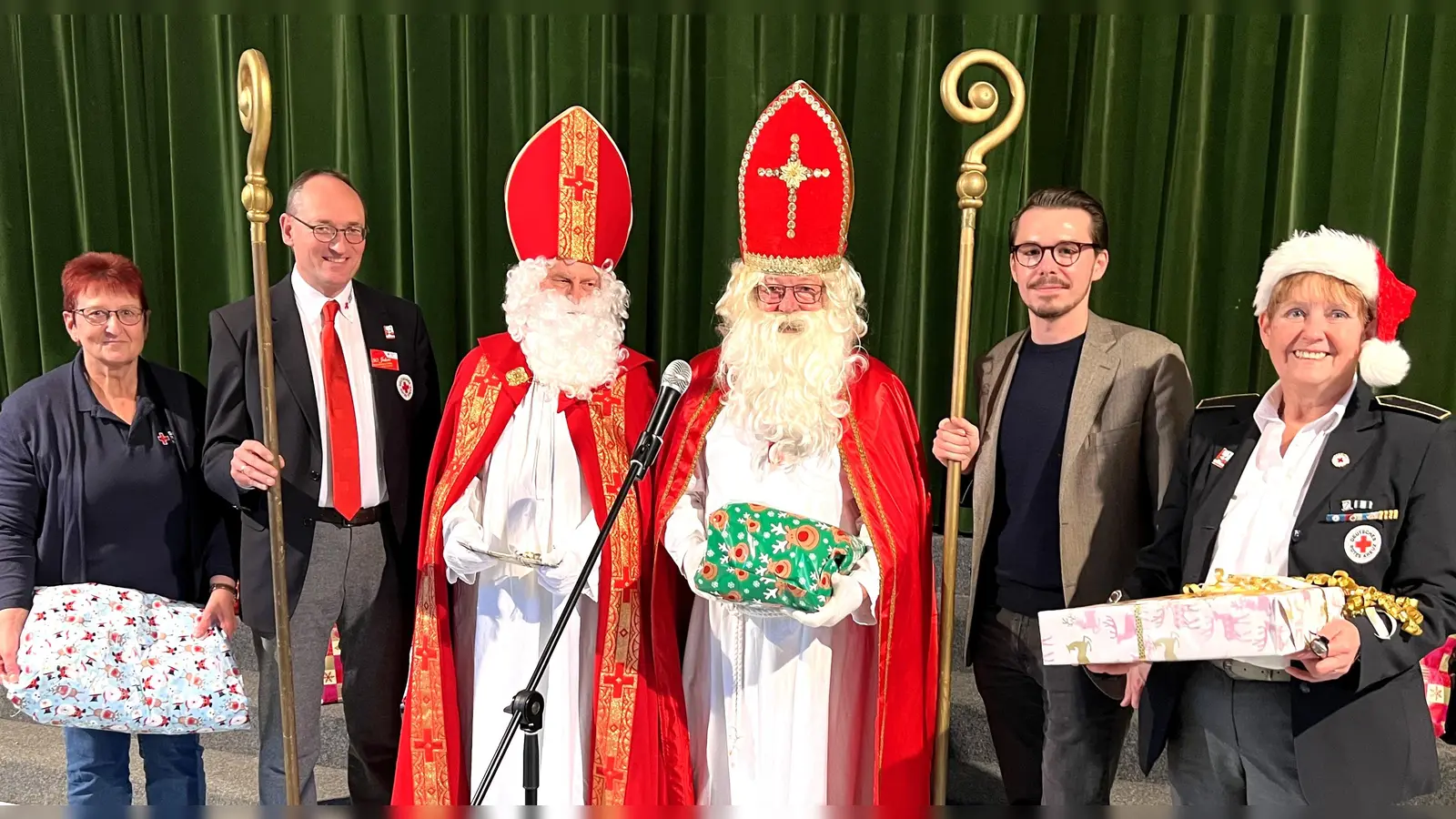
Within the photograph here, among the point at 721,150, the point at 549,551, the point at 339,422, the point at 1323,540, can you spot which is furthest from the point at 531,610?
the point at 721,150

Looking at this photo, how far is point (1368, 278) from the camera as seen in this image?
8.40ft

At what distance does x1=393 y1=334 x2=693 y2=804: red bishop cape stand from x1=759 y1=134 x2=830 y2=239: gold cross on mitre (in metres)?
0.71

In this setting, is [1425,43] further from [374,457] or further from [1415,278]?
[374,457]

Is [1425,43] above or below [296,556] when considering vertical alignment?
above

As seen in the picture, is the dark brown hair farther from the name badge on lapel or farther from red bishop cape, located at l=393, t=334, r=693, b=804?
the name badge on lapel

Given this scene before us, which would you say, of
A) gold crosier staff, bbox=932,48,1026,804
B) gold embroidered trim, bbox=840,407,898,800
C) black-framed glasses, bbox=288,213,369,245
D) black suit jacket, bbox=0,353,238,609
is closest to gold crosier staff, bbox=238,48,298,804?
black-framed glasses, bbox=288,213,369,245

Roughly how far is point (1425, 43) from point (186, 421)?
14.1ft

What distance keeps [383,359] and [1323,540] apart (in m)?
2.56

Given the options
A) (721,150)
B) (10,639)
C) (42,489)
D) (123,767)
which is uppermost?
(721,150)

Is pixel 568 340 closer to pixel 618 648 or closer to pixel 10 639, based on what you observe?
pixel 618 648

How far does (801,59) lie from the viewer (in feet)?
15.5

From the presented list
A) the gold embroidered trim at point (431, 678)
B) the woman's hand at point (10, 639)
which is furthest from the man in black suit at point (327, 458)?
the woman's hand at point (10, 639)

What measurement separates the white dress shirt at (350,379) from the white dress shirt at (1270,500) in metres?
2.33

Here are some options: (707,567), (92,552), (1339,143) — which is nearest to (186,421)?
(92,552)
